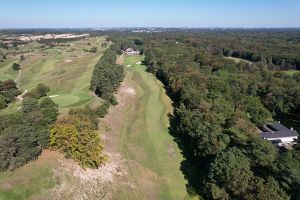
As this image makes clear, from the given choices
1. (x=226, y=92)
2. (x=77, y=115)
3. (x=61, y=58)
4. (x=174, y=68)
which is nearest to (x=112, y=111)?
(x=77, y=115)

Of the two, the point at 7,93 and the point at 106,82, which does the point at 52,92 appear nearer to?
the point at 7,93

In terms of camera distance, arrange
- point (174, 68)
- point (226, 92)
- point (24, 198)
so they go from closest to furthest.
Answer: point (24, 198), point (226, 92), point (174, 68)

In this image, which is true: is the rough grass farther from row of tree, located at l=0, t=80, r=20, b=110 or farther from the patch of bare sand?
row of tree, located at l=0, t=80, r=20, b=110

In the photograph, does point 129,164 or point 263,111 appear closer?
point 129,164

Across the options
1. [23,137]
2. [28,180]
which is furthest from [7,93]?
[28,180]

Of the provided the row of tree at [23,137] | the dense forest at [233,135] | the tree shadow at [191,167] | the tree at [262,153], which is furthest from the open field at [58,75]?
the tree at [262,153]

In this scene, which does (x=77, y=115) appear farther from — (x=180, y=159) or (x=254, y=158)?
(x=254, y=158)

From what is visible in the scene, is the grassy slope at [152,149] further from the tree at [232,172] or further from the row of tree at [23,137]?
the row of tree at [23,137]

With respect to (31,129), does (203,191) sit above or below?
below
